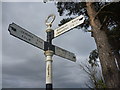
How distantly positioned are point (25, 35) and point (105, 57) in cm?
256

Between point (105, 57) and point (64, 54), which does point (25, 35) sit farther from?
point (105, 57)

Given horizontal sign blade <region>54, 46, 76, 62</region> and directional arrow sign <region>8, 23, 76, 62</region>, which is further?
horizontal sign blade <region>54, 46, 76, 62</region>

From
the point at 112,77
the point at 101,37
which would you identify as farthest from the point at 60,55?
the point at 101,37

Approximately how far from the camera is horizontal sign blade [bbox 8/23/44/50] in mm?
3518

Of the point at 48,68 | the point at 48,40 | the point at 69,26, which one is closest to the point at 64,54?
the point at 48,40

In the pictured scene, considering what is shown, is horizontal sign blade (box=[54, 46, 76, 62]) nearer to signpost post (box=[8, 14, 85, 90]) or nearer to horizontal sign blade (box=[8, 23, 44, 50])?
signpost post (box=[8, 14, 85, 90])

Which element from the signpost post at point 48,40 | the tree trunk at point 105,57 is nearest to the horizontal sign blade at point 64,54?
the signpost post at point 48,40

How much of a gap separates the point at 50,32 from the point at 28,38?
549 millimetres

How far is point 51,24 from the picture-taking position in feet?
13.7

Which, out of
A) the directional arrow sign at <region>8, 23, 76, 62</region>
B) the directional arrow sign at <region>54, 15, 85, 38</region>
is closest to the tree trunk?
the directional arrow sign at <region>8, 23, 76, 62</region>

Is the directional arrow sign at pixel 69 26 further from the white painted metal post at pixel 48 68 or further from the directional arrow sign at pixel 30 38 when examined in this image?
the white painted metal post at pixel 48 68

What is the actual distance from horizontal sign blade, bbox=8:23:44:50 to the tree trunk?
6.91 feet

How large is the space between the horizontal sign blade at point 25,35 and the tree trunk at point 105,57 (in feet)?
6.91

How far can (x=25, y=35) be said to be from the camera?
374 centimetres
